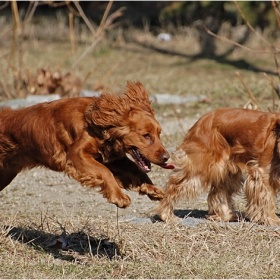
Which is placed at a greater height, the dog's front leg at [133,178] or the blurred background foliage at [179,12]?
the dog's front leg at [133,178]

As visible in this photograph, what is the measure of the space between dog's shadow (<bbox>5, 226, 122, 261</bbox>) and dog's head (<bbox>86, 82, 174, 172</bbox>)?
0.98m

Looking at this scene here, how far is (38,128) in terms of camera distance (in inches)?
222

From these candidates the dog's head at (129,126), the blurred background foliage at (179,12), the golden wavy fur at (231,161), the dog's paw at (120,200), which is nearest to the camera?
the dog's paw at (120,200)

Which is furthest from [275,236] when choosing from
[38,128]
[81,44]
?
[81,44]

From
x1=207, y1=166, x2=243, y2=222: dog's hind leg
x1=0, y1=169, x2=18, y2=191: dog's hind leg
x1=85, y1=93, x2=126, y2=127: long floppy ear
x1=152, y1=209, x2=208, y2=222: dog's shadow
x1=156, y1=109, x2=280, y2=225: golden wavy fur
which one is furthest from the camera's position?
x1=152, y1=209, x2=208, y2=222: dog's shadow

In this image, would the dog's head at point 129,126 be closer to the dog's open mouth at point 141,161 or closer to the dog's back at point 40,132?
the dog's open mouth at point 141,161

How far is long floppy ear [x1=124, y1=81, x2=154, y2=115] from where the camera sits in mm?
5418

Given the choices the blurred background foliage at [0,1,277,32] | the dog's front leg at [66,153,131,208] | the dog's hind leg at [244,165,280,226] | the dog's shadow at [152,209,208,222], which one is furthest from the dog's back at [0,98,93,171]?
the blurred background foliage at [0,1,277,32]

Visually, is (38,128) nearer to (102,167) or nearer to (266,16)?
(102,167)

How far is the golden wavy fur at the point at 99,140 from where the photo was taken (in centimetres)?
517

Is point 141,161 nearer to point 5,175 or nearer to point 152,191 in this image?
point 152,191

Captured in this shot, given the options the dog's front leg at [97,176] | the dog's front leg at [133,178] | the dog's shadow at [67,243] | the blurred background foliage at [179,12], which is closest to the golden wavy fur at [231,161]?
the dog's shadow at [67,243]

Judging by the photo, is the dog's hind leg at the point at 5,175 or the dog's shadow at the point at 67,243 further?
the dog's hind leg at the point at 5,175

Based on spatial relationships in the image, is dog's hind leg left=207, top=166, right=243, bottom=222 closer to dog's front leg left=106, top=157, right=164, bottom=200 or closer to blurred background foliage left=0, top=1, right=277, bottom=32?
dog's front leg left=106, top=157, right=164, bottom=200
